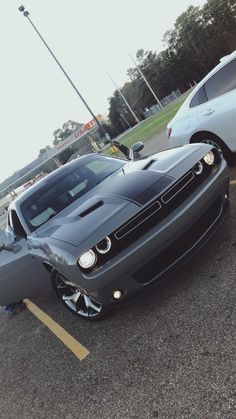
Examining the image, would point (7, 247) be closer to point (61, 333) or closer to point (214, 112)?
point (61, 333)

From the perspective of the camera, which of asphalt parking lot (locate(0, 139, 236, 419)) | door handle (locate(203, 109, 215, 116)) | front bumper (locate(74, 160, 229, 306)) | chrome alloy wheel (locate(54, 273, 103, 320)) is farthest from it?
door handle (locate(203, 109, 215, 116))

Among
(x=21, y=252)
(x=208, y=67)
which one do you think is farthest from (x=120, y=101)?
(x=21, y=252)

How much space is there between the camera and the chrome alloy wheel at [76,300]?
3969 mm

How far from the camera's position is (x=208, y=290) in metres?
3.55

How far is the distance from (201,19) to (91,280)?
90564 millimetres

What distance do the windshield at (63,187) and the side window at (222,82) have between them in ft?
6.11

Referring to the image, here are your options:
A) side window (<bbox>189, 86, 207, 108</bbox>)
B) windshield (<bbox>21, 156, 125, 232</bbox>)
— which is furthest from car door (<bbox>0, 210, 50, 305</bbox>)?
side window (<bbox>189, 86, 207, 108</bbox>)

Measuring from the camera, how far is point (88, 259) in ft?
11.0

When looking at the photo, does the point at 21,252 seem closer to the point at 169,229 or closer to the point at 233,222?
the point at 169,229

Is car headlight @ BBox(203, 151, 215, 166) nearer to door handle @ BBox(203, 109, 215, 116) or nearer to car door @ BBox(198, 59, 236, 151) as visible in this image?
car door @ BBox(198, 59, 236, 151)

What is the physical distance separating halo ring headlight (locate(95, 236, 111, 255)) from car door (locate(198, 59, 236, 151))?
307 centimetres

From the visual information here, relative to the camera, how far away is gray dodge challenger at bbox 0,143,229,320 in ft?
11.0

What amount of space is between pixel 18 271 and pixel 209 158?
260 centimetres

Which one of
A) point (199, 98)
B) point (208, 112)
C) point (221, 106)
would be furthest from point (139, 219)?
point (199, 98)
